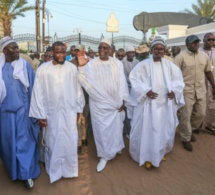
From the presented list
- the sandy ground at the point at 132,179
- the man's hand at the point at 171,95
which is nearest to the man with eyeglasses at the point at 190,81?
the sandy ground at the point at 132,179

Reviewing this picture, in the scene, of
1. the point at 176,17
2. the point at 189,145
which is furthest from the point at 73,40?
the point at 189,145

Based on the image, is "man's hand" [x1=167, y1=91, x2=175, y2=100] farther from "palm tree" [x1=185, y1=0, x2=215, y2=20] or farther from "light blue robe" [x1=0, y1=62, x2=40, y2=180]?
"palm tree" [x1=185, y1=0, x2=215, y2=20]

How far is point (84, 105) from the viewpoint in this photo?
3.77 metres

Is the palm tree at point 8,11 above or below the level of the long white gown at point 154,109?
above

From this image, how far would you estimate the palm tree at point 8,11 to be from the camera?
19.2 m

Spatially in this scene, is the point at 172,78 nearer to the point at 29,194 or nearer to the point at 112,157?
the point at 112,157

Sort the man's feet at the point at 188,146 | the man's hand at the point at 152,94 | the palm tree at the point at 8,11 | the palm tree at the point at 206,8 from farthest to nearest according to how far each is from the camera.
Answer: the palm tree at the point at 206,8 → the palm tree at the point at 8,11 → the man's feet at the point at 188,146 → the man's hand at the point at 152,94

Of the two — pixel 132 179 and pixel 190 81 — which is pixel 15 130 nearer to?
pixel 132 179

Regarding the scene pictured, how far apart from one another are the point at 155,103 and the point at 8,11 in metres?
19.0

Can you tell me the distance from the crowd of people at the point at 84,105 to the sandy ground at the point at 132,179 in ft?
0.42

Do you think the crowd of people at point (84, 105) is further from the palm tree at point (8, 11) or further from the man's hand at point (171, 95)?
the palm tree at point (8, 11)

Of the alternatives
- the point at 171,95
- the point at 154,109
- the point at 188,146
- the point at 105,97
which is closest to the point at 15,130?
the point at 105,97

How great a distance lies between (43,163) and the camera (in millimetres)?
4020

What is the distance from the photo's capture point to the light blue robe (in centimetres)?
333
